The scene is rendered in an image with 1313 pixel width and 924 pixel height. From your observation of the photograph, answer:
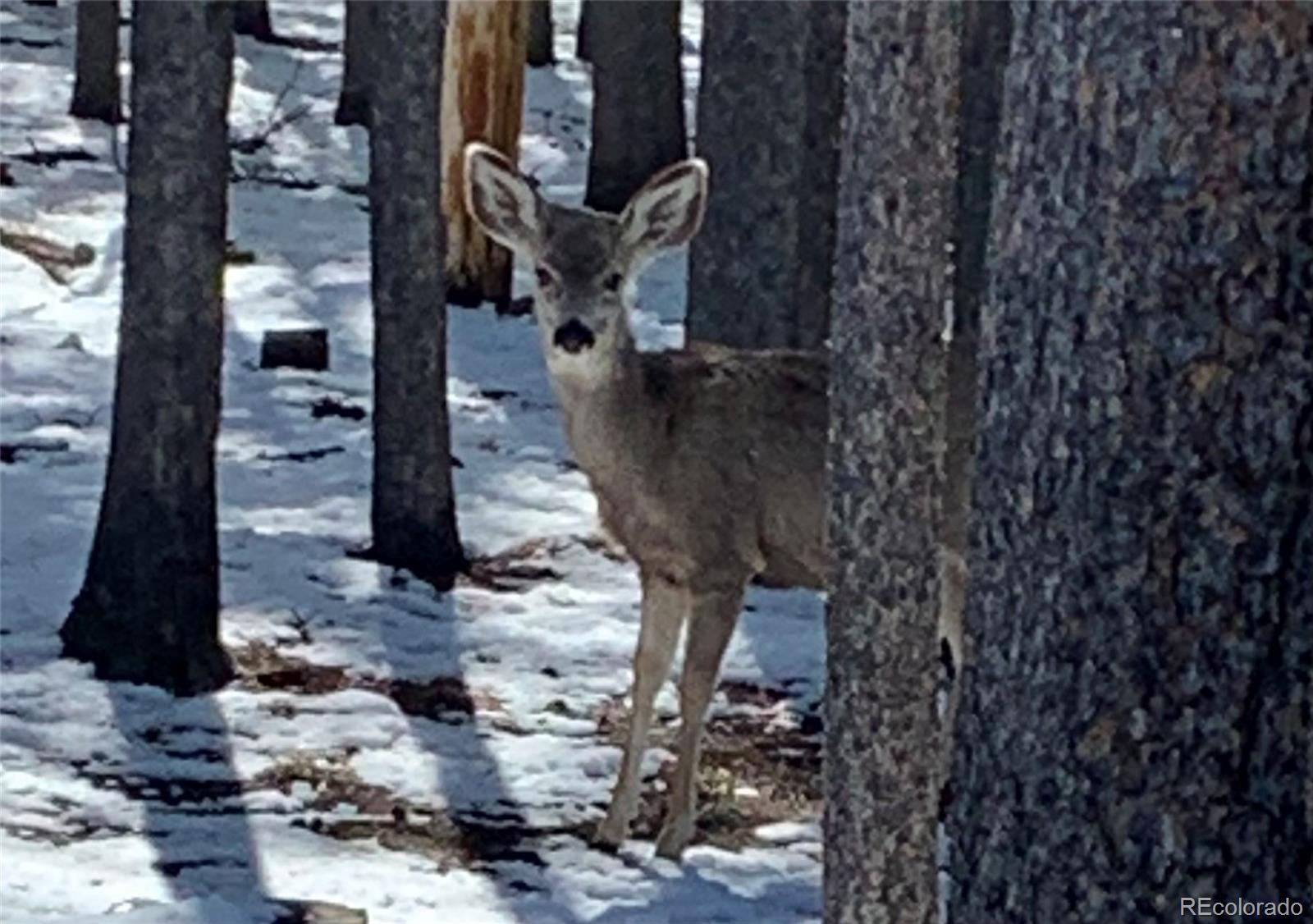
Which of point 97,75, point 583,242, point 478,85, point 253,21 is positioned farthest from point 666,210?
point 253,21

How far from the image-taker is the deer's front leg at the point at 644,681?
9.52 m

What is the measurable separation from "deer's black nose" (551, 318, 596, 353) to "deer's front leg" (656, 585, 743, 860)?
2.94 feet

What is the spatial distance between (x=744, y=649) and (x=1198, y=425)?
28.2 feet

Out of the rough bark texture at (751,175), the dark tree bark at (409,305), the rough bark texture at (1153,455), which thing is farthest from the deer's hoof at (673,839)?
the rough bark texture at (1153,455)

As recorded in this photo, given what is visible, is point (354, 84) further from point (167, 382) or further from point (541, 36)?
point (167, 382)

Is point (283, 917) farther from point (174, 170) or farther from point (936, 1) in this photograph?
point (174, 170)

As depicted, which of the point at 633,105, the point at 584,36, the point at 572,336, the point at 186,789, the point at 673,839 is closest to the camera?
the point at 572,336

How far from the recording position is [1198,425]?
11.0 feet

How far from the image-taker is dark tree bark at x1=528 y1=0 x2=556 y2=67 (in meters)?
27.6

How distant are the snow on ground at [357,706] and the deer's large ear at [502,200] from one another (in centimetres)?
187

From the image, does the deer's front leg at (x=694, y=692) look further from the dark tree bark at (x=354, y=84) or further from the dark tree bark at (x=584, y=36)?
the dark tree bark at (x=584, y=36)

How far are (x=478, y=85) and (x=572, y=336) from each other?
1054cm

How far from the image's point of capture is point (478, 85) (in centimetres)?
1947

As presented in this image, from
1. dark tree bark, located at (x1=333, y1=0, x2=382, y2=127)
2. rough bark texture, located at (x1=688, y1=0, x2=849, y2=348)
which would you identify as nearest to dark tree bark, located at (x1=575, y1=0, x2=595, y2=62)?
dark tree bark, located at (x1=333, y1=0, x2=382, y2=127)
